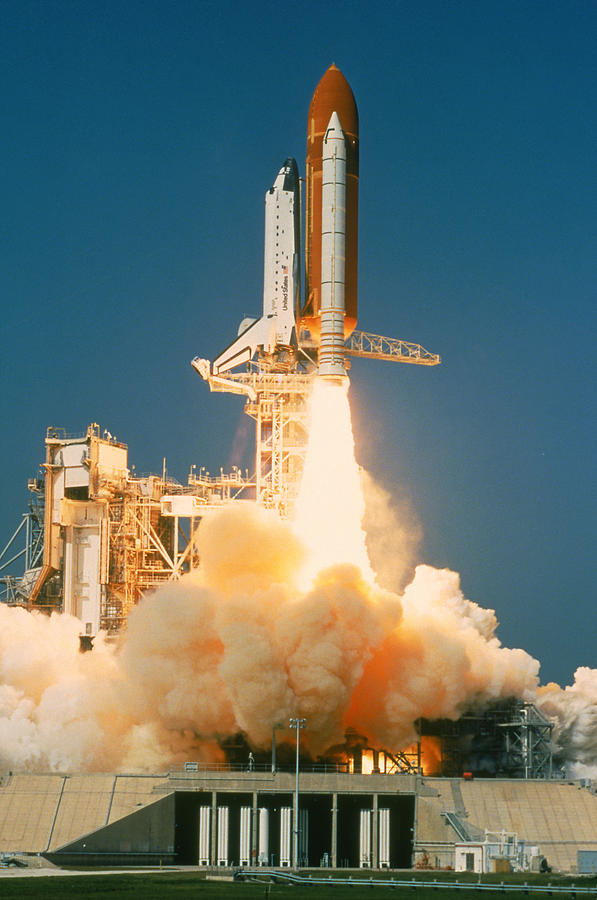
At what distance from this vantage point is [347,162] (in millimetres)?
67625

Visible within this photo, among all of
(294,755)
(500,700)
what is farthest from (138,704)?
(500,700)

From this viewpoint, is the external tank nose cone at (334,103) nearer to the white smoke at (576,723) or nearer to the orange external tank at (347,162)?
the orange external tank at (347,162)

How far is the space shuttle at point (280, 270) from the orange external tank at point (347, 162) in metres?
1.55

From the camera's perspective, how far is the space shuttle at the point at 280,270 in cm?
7119

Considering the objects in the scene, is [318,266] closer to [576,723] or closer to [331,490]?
[331,490]

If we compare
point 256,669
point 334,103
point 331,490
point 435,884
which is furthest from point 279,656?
point 334,103

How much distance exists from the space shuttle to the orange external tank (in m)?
1.55

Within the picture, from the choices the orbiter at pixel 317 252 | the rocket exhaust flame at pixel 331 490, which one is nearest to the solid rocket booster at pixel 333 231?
the orbiter at pixel 317 252

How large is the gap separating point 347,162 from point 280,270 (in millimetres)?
5935

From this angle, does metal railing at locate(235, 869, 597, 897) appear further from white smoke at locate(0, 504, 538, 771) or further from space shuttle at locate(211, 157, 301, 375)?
space shuttle at locate(211, 157, 301, 375)

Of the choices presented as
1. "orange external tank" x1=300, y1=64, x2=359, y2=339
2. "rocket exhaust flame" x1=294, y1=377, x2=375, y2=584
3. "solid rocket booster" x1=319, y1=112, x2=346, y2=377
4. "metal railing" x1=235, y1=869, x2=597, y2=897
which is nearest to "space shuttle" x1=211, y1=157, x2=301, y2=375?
"orange external tank" x1=300, y1=64, x2=359, y2=339

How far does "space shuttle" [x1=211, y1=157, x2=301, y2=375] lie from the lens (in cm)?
7119

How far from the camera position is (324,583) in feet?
204

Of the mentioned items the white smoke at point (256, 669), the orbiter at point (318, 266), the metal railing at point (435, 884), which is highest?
the orbiter at point (318, 266)
